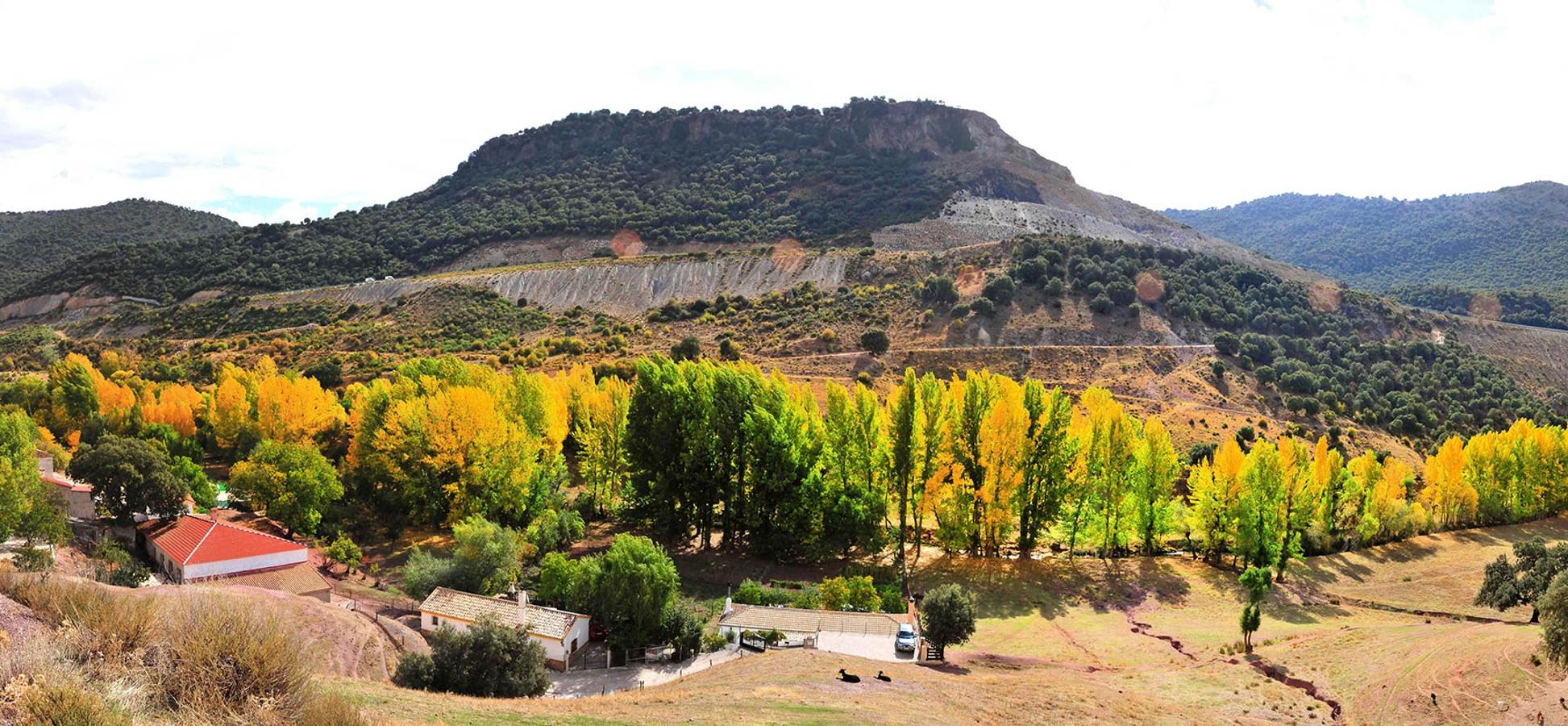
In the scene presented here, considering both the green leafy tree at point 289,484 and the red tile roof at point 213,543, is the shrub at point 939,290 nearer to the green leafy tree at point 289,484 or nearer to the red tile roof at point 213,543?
the green leafy tree at point 289,484

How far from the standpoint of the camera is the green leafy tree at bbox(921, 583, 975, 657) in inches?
1132

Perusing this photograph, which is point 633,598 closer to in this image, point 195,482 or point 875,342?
point 195,482

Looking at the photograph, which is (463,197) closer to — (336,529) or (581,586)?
(336,529)

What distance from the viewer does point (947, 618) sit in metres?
28.8

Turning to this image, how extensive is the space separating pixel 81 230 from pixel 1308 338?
6790 inches

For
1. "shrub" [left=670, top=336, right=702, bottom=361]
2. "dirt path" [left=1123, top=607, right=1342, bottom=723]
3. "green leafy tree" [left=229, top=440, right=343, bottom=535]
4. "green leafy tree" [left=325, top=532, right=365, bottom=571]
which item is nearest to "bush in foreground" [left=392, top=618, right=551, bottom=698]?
"green leafy tree" [left=325, top=532, right=365, bottom=571]

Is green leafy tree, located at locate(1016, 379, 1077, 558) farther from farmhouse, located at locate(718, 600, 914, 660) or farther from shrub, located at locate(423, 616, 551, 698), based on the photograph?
shrub, located at locate(423, 616, 551, 698)

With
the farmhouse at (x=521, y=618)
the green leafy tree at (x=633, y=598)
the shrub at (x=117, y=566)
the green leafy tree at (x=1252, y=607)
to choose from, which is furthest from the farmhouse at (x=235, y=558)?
the green leafy tree at (x=1252, y=607)

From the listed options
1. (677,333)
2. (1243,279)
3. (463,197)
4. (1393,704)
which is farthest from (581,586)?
(463,197)

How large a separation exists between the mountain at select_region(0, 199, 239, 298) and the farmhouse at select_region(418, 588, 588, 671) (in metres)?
125

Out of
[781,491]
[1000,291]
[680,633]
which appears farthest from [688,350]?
[680,633]

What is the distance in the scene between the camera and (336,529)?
41.8m

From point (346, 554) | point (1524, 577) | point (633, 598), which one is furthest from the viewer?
point (1524, 577)

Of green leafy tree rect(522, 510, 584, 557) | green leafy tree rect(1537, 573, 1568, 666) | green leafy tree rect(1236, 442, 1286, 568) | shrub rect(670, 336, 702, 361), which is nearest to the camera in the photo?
green leafy tree rect(1537, 573, 1568, 666)
